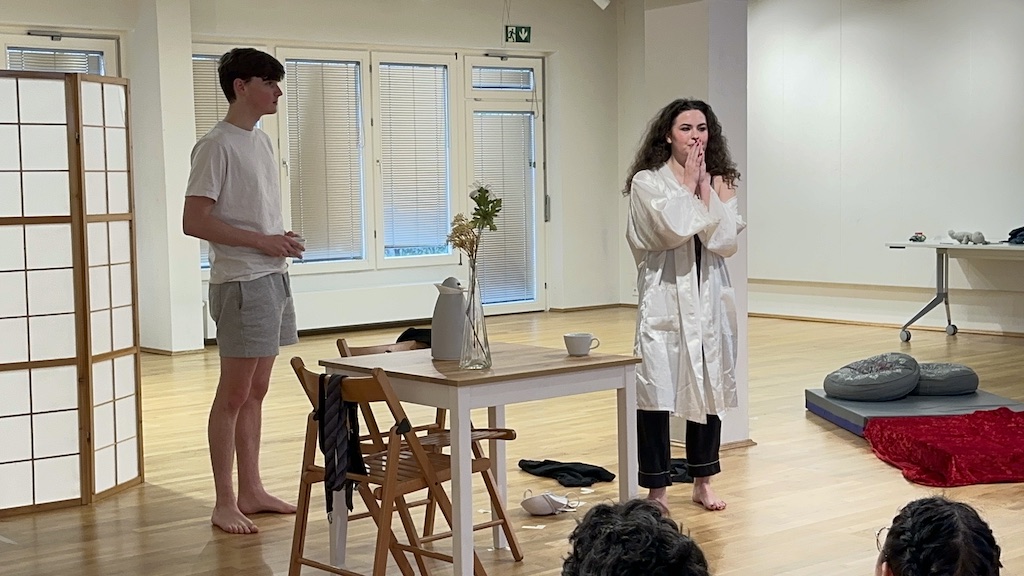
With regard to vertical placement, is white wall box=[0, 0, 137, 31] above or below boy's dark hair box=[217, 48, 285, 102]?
above

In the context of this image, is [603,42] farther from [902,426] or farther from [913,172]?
[902,426]

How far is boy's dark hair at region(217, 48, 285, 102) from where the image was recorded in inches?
183

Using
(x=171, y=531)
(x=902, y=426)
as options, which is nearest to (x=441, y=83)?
(x=902, y=426)

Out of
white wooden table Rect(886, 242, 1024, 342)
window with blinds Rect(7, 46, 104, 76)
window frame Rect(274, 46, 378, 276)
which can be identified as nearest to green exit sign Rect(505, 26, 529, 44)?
window frame Rect(274, 46, 378, 276)

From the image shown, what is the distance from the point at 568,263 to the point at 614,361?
9.15 metres

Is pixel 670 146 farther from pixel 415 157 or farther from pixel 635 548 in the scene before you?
pixel 415 157

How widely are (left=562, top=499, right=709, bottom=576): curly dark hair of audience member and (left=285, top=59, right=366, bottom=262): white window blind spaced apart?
10.1 meters

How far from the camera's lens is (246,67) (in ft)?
15.3

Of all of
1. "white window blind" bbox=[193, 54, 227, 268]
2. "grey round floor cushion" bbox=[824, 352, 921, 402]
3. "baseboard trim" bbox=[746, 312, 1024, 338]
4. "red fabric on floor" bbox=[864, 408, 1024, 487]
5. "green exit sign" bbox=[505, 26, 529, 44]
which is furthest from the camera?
"green exit sign" bbox=[505, 26, 529, 44]

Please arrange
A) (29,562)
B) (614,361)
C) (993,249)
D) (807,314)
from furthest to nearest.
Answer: (807,314), (993,249), (29,562), (614,361)

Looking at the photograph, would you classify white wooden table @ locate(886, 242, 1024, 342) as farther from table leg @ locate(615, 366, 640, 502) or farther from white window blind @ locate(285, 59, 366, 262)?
table leg @ locate(615, 366, 640, 502)

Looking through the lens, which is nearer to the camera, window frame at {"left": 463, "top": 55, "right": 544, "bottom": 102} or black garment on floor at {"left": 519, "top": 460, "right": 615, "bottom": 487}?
black garment on floor at {"left": 519, "top": 460, "right": 615, "bottom": 487}

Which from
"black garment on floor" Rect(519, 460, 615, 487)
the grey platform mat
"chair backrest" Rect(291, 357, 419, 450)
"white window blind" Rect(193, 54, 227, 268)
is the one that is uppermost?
"white window blind" Rect(193, 54, 227, 268)

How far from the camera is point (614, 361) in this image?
3.96 m
